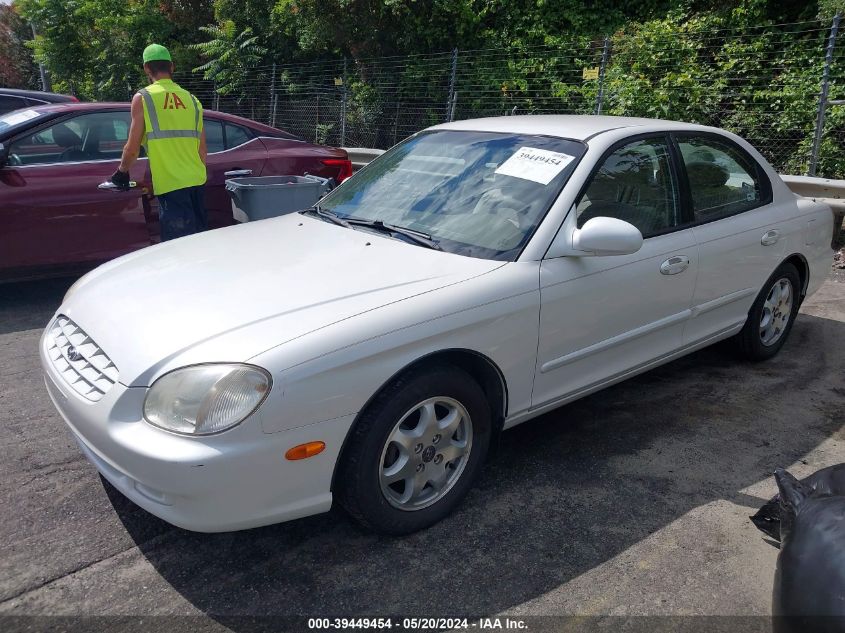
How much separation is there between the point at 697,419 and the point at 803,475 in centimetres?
66

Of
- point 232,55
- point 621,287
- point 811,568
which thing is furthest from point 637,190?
point 232,55

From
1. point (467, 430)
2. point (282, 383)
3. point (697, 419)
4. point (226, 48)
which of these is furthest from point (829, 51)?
point (226, 48)

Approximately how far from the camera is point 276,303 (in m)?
2.67

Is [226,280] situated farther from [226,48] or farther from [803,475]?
[226,48]

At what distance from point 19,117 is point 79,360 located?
3.90 meters

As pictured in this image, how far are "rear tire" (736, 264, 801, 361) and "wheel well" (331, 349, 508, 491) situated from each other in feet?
7.34

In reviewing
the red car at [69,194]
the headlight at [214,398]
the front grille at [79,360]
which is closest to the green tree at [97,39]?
the red car at [69,194]

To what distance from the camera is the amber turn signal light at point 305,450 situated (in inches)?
94.7

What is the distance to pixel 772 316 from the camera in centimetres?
470

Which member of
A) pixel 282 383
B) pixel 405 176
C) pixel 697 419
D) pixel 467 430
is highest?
pixel 405 176

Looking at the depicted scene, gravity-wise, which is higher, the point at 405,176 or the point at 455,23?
the point at 455,23

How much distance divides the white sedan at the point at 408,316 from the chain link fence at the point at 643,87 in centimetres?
494

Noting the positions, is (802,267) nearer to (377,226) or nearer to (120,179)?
(377,226)

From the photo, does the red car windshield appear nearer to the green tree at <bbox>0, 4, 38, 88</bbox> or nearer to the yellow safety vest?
the yellow safety vest
